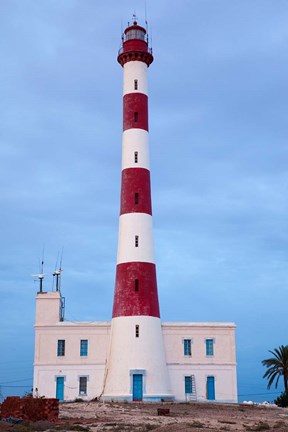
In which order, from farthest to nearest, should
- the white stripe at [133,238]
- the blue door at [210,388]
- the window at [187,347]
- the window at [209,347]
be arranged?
the window at [209,347]
the window at [187,347]
the blue door at [210,388]
the white stripe at [133,238]

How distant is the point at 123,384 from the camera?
4028 centimetres

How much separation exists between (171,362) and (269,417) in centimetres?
1280

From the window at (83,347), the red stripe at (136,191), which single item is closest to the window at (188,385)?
the window at (83,347)

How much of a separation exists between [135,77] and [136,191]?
312 inches

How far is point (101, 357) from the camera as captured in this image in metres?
43.8

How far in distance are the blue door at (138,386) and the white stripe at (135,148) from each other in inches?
522

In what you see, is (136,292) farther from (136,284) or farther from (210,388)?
(210,388)

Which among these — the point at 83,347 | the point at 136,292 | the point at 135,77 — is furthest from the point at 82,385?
the point at 135,77

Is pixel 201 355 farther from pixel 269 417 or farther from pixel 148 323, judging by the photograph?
pixel 269 417

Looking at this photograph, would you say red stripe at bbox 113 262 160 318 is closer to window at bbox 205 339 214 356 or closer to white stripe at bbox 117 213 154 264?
white stripe at bbox 117 213 154 264

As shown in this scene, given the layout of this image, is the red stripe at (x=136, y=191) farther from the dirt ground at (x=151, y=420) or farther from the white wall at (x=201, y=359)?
the dirt ground at (x=151, y=420)

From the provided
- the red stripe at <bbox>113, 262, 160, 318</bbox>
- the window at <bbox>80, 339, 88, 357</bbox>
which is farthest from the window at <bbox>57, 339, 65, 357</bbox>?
the red stripe at <bbox>113, 262, 160, 318</bbox>

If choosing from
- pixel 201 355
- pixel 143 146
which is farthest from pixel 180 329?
pixel 143 146

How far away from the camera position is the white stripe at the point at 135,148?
42719mm
